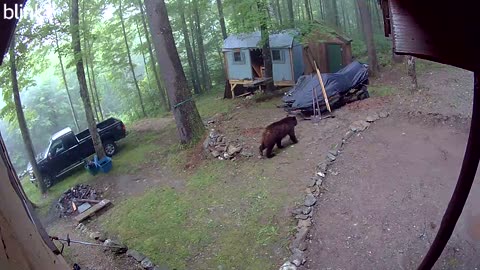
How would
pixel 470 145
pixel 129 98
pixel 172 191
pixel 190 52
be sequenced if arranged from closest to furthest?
pixel 470 145 < pixel 172 191 < pixel 190 52 < pixel 129 98

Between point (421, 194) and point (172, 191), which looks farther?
point (172, 191)

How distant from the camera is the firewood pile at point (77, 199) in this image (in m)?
10.2

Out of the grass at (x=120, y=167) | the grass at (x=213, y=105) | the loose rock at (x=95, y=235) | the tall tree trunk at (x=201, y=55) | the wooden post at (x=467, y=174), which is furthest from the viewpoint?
the tall tree trunk at (x=201, y=55)

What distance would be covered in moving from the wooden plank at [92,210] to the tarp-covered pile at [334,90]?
632 cm

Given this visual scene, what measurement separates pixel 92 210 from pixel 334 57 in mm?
12617

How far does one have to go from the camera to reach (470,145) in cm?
117

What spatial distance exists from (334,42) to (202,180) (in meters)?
10.6

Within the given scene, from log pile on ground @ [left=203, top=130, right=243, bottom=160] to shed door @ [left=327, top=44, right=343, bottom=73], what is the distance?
8444 millimetres

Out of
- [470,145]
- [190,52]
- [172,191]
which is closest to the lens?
[470,145]

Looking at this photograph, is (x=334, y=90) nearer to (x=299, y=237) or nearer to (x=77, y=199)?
(x=299, y=237)

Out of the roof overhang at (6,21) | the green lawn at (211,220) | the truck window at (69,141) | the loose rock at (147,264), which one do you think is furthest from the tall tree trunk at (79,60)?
the roof overhang at (6,21)

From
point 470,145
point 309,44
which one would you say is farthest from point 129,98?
point 470,145

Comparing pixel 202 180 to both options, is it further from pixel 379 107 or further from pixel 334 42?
pixel 334 42

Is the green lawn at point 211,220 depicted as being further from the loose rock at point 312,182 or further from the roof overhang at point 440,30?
the roof overhang at point 440,30
